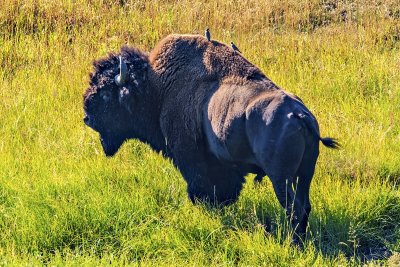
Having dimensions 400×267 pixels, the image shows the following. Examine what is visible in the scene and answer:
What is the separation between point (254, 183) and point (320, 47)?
3.45 m

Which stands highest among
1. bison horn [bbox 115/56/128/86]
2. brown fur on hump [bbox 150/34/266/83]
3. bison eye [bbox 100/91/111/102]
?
brown fur on hump [bbox 150/34/266/83]

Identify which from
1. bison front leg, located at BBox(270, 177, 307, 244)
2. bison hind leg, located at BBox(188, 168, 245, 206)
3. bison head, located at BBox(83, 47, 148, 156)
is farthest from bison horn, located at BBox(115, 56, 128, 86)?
bison front leg, located at BBox(270, 177, 307, 244)

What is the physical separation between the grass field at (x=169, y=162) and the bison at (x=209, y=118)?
0.92 ft

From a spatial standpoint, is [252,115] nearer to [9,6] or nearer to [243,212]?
[243,212]

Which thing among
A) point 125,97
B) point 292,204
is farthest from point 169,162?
point 292,204

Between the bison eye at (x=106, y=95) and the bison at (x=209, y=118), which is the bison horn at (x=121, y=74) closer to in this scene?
the bison at (x=209, y=118)

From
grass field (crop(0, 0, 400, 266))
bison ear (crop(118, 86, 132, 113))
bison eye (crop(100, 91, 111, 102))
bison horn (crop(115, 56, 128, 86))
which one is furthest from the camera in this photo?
bison eye (crop(100, 91, 111, 102))

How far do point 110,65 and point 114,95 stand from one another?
0.83 feet

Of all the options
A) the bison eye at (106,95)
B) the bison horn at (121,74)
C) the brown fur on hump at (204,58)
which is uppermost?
the brown fur on hump at (204,58)

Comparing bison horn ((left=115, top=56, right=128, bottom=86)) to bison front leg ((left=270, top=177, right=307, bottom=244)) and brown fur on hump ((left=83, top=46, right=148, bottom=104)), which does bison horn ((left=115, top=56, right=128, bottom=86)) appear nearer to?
brown fur on hump ((left=83, top=46, right=148, bottom=104))

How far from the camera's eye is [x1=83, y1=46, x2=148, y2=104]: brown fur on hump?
625 centimetres

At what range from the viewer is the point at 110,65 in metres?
6.35

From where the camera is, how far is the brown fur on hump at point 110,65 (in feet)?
20.5

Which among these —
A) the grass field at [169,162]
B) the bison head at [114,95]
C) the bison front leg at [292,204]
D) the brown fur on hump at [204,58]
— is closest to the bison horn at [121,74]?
the bison head at [114,95]
